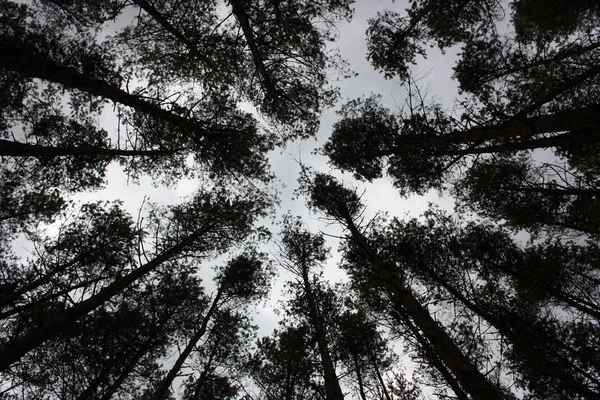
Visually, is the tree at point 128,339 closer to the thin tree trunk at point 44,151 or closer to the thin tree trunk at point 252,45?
the thin tree trunk at point 44,151

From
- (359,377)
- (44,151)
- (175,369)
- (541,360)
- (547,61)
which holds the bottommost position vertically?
(541,360)

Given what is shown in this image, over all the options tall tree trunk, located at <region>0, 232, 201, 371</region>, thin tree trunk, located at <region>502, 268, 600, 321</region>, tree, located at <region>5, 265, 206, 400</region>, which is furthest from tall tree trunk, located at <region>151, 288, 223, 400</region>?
thin tree trunk, located at <region>502, 268, 600, 321</region>

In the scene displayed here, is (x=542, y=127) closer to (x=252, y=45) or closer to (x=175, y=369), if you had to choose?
(x=252, y=45)

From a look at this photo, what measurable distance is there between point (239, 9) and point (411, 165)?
567 cm

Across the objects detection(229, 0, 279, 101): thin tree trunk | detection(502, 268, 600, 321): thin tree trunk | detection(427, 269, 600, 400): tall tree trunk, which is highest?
detection(229, 0, 279, 101): thin tree trunk

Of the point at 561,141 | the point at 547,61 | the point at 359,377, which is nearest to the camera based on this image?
the point at 561,141

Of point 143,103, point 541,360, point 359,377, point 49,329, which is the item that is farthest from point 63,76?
point 359,377

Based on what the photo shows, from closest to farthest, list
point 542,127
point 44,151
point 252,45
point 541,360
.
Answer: point 542,127
point 44,151
point 541,360
point 252,45

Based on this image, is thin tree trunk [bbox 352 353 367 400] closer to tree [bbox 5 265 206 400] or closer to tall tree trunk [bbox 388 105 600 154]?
tree [bbox 5 265 206 400]

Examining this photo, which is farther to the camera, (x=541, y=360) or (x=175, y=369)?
(x=175, y=369)

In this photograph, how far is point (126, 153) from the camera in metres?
4.96

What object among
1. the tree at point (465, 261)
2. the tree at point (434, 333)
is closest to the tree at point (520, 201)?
the tree at point (465, 261)

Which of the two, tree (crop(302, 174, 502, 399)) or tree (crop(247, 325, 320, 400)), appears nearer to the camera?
tree (crop(302, 174, 502, 399))

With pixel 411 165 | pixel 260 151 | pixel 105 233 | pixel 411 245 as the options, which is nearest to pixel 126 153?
pixel 260 151
